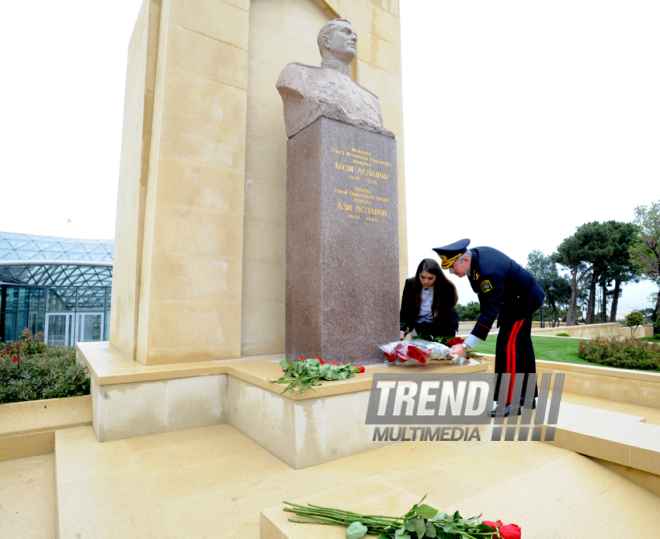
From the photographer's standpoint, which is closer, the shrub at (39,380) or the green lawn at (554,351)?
the shrub at (39,380)

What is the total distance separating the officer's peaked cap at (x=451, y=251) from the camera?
3.89 m

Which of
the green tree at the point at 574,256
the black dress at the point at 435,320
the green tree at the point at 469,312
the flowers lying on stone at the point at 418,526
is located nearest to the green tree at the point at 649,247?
the green tree at the point at 469,312

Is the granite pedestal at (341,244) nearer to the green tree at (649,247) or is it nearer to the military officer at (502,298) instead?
the military officer at (502,298)

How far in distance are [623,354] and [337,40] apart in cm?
738

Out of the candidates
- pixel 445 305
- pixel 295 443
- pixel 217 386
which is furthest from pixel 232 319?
pixel 445 305

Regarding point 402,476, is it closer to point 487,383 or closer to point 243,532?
point 243,532

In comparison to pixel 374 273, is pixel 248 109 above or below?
above

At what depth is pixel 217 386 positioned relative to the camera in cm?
433

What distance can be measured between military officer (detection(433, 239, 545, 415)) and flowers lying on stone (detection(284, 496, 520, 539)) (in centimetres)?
227

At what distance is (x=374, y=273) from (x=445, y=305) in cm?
110

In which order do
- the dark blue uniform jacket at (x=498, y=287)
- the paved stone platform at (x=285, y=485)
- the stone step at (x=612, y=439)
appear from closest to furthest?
the paved stone platform at (x=285, y=485) → the stone step at (x=612, y=439) → the dark blue uniform jacket at (x=498, y=287)

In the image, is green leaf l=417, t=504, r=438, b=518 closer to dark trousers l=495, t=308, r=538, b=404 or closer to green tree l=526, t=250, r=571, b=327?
dark trousers l=495, t=308, r=538, b=404

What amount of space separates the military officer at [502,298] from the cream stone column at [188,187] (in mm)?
2592

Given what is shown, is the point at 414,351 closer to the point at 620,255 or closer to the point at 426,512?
the point at 426,512
